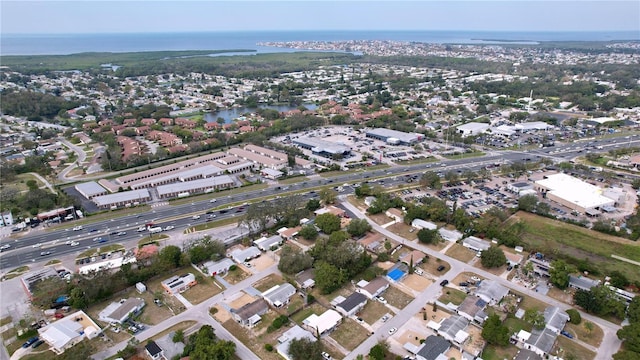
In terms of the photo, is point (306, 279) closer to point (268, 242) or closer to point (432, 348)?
point (268, 242)

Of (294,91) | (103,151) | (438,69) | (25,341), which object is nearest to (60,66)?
(294,91)

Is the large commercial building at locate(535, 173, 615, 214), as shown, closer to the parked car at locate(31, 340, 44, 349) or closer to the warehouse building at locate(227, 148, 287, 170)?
the warehouse building at locate(227, 148, 287, 170)

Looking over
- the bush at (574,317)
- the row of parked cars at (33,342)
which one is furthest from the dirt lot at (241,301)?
the bush at (574,317)

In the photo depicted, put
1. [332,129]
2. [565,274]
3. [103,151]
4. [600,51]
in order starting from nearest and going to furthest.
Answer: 1. [565,274]
2. [103,151]
3. [332,129]
4. [600,51]

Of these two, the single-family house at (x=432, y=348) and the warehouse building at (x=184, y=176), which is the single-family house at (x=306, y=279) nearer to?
the single-family house at (x=432, y=348)

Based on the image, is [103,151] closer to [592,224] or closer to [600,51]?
[592,224]

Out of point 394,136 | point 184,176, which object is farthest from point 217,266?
point 394,136
